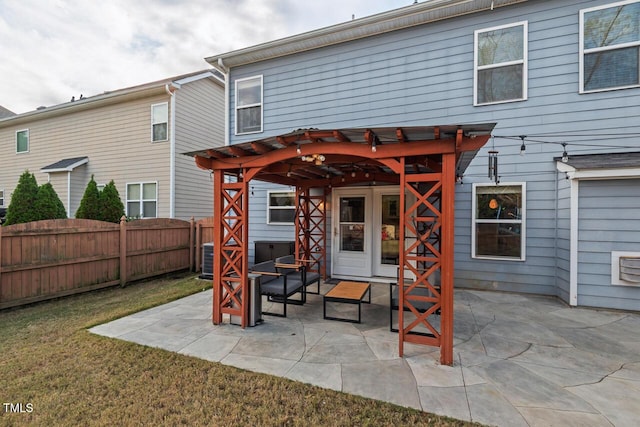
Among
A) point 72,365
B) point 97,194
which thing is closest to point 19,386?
point 72,365

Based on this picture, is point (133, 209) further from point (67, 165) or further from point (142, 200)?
point (67, 165)

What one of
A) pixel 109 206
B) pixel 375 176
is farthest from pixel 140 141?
pixel 375 176

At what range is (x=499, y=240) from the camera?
228 inches

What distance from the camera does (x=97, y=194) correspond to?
8.09 m

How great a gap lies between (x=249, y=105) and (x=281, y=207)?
117 inches

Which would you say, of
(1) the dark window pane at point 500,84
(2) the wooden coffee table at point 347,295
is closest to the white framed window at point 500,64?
(1) the dark window pane at point 500,84

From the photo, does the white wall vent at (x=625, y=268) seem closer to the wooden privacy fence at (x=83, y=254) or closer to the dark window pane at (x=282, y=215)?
the dark window pane at (x=282, y=215)

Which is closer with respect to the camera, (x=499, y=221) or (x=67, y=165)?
(x=499, y=221)

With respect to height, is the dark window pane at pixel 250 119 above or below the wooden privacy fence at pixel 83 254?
above

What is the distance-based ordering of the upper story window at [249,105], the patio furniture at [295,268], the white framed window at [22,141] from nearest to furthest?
the patio furniture at [295,268] → the upper story window at [249,105] → the white framed window at [22,141]

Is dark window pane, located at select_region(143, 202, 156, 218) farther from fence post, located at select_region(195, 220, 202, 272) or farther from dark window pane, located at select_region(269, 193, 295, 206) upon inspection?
dark window pane, located at select_region(269, 193, 295, 206)

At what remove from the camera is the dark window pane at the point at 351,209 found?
22.6 ft

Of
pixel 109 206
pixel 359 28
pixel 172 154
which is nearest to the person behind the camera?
pixel 359 28

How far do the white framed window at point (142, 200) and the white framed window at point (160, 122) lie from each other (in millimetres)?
1659
